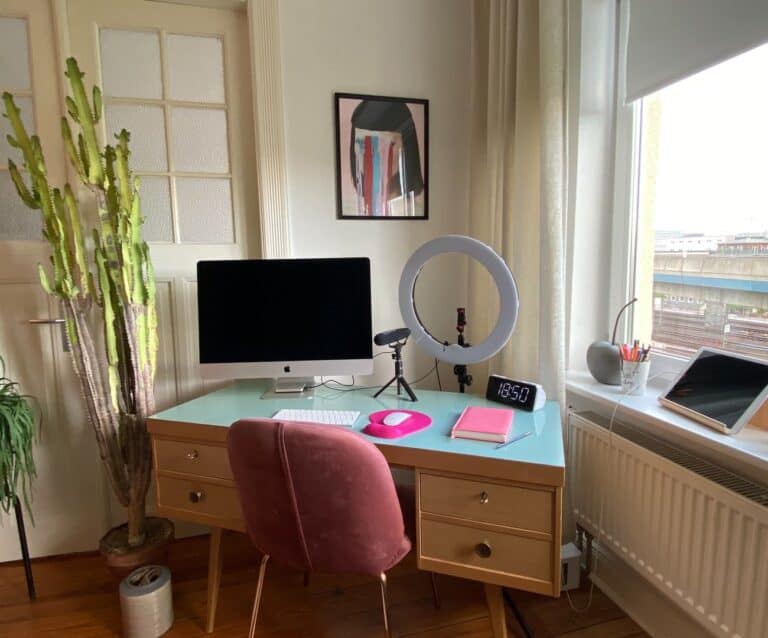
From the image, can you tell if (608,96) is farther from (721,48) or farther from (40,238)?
(40,238)

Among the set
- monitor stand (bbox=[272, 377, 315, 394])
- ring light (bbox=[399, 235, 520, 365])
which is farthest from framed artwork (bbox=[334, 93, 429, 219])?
monitor stand (bbox=[272, 377, 315, 394])

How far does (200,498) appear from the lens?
1367 mm

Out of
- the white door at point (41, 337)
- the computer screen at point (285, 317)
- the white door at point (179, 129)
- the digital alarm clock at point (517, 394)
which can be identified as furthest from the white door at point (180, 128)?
the digital alarm clock at point (517, 394)

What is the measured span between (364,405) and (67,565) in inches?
56.2

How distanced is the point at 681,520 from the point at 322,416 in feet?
3.25

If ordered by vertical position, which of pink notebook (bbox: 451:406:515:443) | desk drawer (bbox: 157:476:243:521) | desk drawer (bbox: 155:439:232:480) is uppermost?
pink notebook (bbox: 451:406:515:443)

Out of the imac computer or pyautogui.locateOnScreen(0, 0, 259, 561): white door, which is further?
pyautogui.locateOnScreen(0, 0, 259, 561): white door

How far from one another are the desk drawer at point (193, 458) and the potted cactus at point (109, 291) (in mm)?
279

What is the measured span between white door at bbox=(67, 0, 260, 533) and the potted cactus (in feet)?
0.69

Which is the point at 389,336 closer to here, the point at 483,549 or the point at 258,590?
the point at 483,549

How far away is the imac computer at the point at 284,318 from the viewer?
1.58 metres

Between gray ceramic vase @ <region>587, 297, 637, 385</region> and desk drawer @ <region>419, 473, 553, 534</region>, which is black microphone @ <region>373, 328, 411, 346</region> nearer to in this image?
desk drawer @ <region>419, 473, 553, 534</region>

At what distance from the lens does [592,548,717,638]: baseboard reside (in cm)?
129

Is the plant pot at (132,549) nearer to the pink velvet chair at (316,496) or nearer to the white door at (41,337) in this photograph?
the white door at (41,337)
